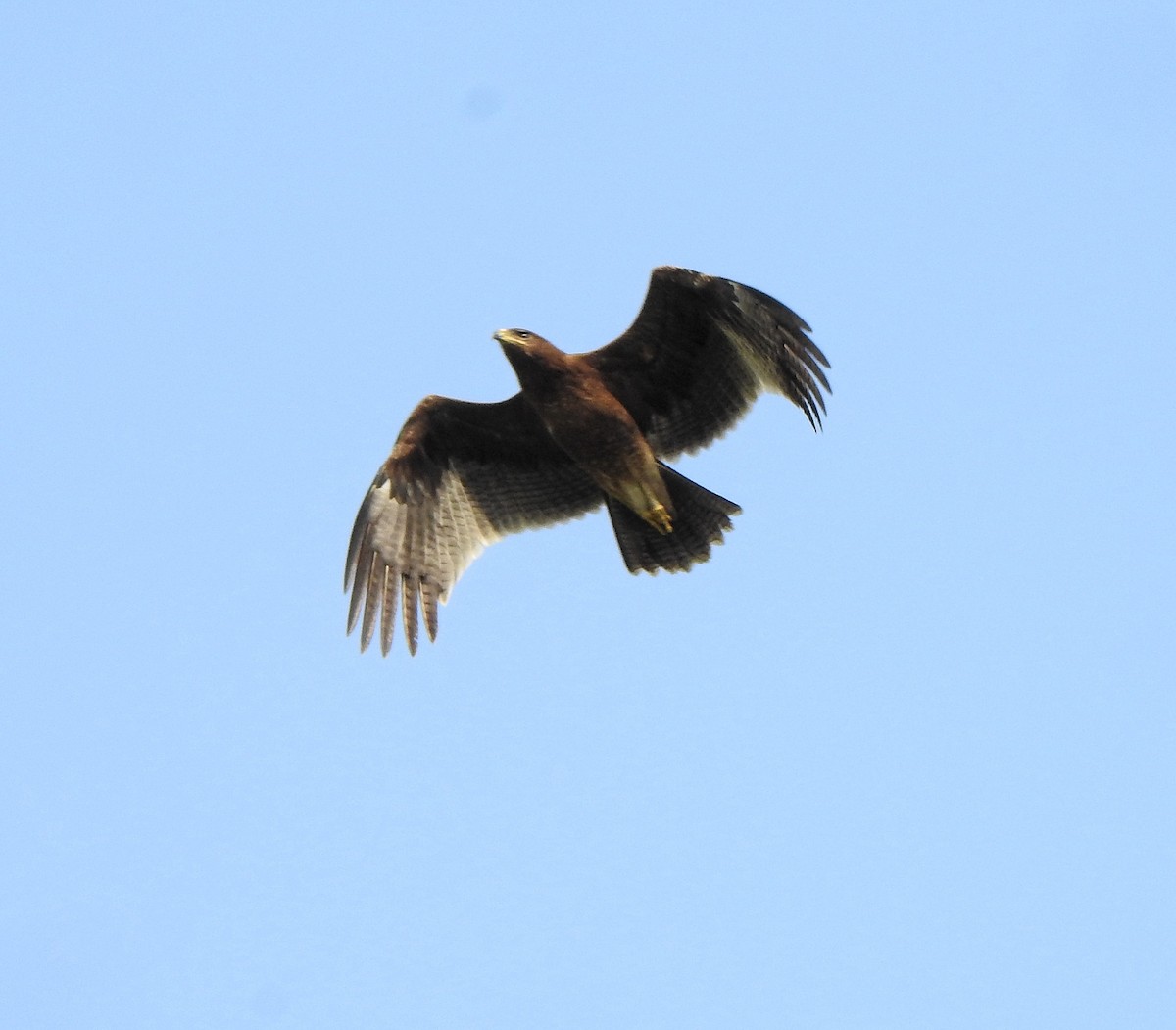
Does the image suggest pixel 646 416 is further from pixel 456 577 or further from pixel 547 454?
pixel 456 577

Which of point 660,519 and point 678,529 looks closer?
point 660,519

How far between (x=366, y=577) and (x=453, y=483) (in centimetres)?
97

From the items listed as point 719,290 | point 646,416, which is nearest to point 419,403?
point 646,416

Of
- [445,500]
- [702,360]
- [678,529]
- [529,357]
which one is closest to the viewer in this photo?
[529,357]

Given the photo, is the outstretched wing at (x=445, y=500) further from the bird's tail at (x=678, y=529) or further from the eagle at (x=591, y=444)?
the bird's tail at (x=678, y=529)

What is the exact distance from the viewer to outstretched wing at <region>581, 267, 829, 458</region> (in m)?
10.1

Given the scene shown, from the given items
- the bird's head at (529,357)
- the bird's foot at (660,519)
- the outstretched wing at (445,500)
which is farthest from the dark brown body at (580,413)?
the outstretched wing at (445,500)

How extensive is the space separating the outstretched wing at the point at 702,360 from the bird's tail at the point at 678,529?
0.35 meters

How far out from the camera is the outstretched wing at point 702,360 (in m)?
10.1

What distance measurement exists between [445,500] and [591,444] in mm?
1621

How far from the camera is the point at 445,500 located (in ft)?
38.8

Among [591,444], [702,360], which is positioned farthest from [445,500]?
[702,360]

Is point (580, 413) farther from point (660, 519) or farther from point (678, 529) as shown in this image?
point (678, 529)

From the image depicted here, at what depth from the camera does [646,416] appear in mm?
11203
